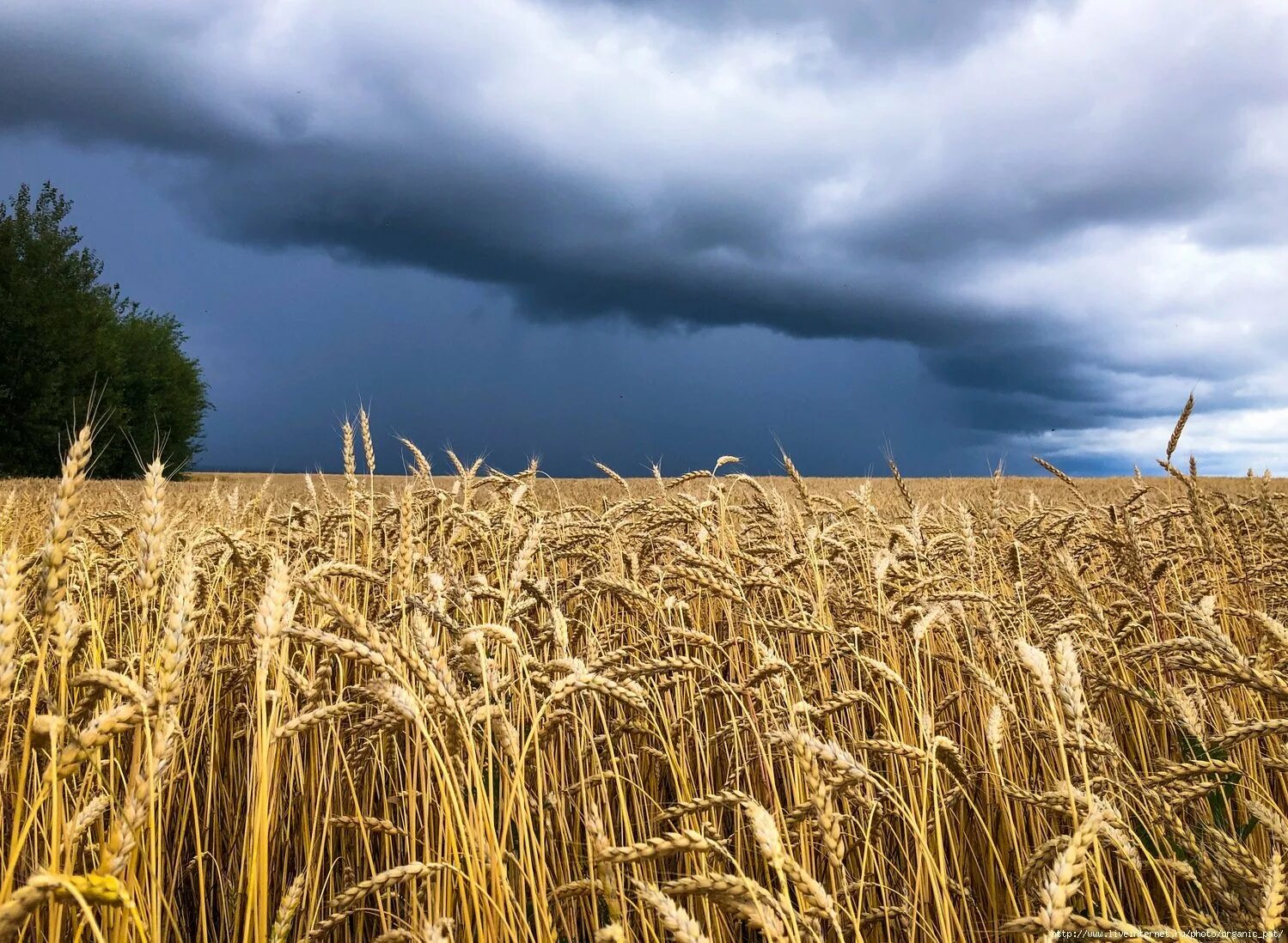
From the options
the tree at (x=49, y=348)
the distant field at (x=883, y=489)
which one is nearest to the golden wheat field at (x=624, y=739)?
the distant field at (x=883, y=489)

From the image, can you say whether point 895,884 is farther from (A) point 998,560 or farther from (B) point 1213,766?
(A) point 998,560

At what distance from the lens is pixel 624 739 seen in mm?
2883

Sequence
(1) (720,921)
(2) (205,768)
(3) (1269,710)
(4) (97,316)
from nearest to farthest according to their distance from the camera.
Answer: (1) (720,921) < (2) (205,768) < (3) (1269,710) < (4) (97,316)

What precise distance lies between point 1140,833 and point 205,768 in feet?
10.7

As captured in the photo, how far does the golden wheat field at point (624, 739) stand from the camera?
4.19ft

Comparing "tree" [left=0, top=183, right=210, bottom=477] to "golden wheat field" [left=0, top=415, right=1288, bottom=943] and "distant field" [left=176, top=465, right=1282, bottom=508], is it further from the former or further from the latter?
"golden wheat field" [left=0, top=415, right=1288, bottom=943]

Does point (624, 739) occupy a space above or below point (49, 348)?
below

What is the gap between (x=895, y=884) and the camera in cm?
258

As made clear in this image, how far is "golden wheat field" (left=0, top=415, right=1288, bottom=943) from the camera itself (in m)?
1.28

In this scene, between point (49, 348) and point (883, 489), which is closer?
point (883, 489)

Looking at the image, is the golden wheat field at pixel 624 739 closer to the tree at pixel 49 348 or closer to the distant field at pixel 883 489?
the distant field at pixel 883 489

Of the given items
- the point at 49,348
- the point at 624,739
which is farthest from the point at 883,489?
the point at 49,348

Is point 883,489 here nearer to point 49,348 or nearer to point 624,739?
point 624,739

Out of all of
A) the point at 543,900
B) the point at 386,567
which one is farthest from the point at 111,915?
the point at 386,567
